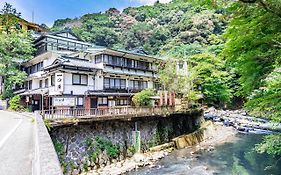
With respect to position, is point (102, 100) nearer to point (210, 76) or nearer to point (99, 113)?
point (99, 113)

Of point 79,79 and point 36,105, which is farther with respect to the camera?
point 36,105

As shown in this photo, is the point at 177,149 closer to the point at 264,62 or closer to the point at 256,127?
the point at 256,127

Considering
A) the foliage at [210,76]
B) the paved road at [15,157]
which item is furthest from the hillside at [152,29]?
the paved road at [15,157]

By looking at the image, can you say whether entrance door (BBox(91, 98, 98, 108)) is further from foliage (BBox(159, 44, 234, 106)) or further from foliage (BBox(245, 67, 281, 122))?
foliage (BBox(245, 67, 281, 122))

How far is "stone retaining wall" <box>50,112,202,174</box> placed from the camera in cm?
1698

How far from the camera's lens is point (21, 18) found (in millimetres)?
4812

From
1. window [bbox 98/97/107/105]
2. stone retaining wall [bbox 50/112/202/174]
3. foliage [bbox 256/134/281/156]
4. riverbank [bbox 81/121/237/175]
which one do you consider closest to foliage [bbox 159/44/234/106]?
stone retaining wall [bbox 50/112/202/174]

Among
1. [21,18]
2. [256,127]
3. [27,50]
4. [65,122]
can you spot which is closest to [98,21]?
[27,50]

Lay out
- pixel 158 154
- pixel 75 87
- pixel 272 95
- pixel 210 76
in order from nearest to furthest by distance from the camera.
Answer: pixel 272 95
pixel 158 154
pixel 75 87
pixel 210 76

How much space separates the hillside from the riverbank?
1134 inches

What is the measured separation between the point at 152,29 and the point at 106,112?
60785 mm

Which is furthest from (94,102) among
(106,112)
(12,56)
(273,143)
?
(273,143)

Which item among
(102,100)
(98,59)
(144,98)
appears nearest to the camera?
(144,98)

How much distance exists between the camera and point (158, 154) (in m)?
22.0
